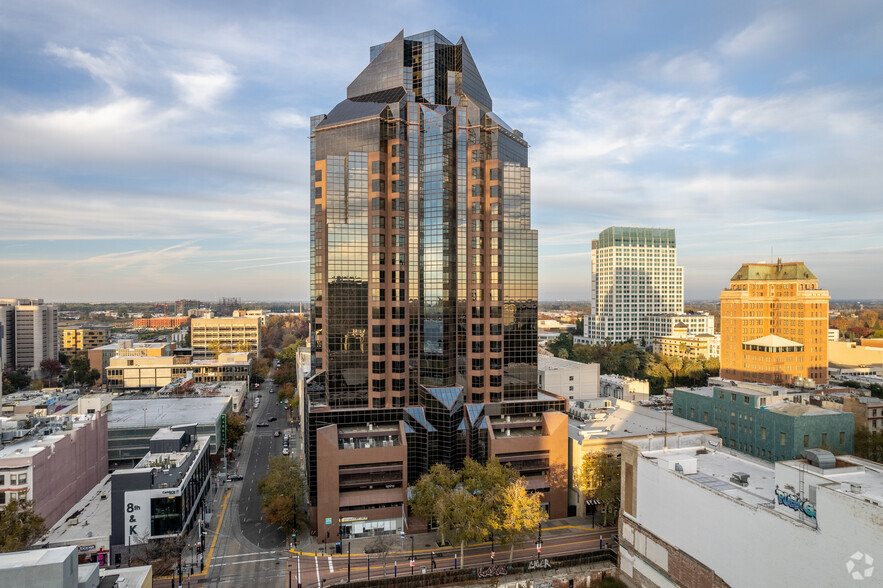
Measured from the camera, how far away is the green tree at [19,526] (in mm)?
56344

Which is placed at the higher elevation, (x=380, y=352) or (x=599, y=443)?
(x=380, y=352)

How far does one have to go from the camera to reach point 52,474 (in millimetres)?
72938

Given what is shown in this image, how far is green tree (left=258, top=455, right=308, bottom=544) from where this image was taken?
71.6m

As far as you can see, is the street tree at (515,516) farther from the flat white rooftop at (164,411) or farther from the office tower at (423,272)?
the flat white rooftop at (164,411)

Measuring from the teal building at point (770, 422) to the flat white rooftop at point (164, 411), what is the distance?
9596 cm

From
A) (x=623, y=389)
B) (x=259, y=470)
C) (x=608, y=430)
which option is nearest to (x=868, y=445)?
(x=608, y=430)

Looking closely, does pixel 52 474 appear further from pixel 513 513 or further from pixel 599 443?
pixel 599 443

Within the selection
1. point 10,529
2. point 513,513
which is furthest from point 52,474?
point 513,513

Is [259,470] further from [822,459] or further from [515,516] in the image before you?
[822,459]

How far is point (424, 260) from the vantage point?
8394 cm

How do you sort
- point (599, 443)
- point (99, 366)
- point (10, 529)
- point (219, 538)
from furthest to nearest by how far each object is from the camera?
point (99, 366), point (599, 443), point (219, 538), point (10, 529)

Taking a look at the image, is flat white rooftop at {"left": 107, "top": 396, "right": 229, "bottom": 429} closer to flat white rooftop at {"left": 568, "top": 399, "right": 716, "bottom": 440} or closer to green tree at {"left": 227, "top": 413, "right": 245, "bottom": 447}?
green tree at {"left": 227, "top": 413, "right": 245, "bottom": 447}

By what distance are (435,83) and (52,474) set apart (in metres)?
79.8

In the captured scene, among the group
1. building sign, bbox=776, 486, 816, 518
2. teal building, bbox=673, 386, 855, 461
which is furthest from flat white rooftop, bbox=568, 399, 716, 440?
building sign, bbox=776, 486, 816, 518
